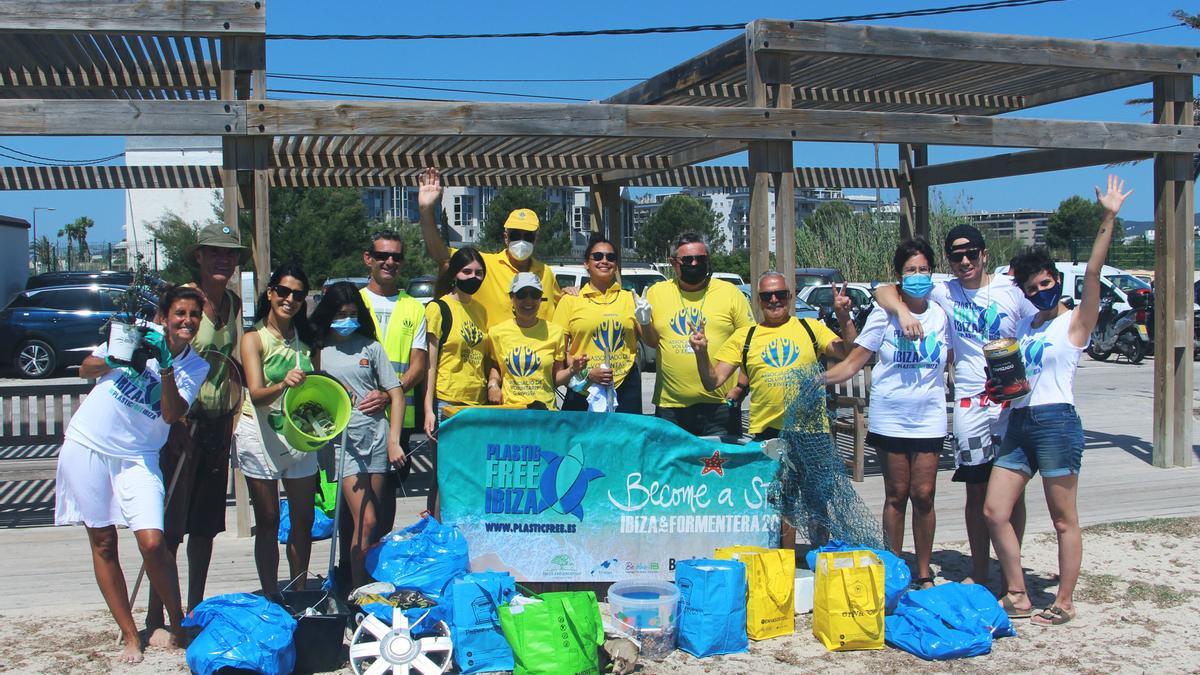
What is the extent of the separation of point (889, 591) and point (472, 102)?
159 inches

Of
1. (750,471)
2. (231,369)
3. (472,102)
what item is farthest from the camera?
(472,102)

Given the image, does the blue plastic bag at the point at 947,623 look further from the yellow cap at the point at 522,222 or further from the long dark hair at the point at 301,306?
the long dark hair at the point at 301,306

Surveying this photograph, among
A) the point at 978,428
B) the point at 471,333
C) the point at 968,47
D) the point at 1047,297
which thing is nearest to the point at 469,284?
the point at 471,333

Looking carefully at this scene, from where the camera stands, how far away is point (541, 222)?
158 feet

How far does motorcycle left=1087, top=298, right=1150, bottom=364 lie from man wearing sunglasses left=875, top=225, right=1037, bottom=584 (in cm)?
1622

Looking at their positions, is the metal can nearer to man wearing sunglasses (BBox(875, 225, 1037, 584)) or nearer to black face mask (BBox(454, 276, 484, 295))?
man wearing sunglasses (BBox(875, 225, 1037, 584))

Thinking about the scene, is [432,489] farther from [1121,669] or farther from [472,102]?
[1121,669]

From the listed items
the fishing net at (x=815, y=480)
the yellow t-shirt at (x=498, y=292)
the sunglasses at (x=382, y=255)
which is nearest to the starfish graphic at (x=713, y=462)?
the fishing net at (x=815, y=480)

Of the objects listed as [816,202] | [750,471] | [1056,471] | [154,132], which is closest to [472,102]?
[154,132]

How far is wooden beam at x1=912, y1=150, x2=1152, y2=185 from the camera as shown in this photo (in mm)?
10000

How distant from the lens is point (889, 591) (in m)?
5.42

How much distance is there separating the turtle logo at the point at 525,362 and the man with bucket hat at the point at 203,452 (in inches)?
61.4

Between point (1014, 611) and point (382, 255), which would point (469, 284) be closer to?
point (382, 255)

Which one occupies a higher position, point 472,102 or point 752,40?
point 752,40
